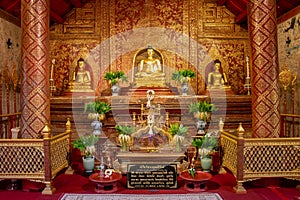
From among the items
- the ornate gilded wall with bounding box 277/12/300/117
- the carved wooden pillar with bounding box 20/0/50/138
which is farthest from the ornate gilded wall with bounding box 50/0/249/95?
the carved wooden pillar with bounding box 20/0/50/138

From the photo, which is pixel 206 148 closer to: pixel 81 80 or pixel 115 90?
pixel 115 90

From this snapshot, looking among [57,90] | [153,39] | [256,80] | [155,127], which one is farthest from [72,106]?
[256,80]

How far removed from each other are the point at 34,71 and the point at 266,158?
369cm

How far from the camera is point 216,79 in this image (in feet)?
29.8

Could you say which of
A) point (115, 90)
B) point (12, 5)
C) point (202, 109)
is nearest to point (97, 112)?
point (115, 90)

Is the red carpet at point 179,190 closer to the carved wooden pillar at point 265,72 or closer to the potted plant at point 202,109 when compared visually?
the carved wooden pillar at point 265,72

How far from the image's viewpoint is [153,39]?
31.6 feet

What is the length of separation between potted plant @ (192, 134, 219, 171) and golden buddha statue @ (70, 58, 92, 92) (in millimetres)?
4206

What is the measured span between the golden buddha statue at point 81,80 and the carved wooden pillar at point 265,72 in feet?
16.2

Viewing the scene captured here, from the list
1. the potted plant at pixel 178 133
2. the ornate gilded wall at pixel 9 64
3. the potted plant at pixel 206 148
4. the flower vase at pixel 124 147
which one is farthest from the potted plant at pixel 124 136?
the ornate gilded wall at pixel 9 64

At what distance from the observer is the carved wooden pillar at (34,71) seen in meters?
5.21

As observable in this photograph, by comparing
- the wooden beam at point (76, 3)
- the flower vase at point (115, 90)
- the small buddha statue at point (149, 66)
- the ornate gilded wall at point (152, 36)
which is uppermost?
the wooden beam at point (76, 3)

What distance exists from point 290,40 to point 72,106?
514 cm

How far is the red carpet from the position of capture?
4594 mm
